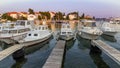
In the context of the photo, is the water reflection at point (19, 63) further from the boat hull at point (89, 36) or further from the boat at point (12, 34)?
the boat hull at point (89, 36)

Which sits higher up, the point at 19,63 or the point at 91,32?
the point at 91,32

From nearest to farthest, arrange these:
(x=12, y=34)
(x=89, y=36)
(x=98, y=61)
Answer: (x=98, y=61)
(x=12, y=34)
(x=89, y=36)

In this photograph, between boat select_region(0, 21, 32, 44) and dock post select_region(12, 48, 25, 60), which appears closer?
dock post select_region(12, 48, 25, 60)

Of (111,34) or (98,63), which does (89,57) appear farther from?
(111,34)

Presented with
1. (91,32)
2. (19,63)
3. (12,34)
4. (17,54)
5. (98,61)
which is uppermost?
(12,34)

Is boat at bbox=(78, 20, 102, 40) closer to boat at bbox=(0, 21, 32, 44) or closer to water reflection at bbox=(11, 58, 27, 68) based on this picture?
boat at bbox=(0, 21, 32, 44)

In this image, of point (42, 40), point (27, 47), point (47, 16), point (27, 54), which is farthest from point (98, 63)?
point (47, 16)

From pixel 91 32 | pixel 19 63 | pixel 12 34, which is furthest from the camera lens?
pixel 91 32

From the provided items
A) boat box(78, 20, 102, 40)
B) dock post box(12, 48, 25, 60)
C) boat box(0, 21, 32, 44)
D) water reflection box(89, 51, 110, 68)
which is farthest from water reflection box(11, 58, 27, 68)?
boat box(78, 20, 102, 40)

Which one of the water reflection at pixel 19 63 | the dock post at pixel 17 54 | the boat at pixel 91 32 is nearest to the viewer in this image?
the water reflection at pixel 19 63

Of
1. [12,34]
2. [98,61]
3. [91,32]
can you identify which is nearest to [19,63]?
[98,61]

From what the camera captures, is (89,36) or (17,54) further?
(89,36)

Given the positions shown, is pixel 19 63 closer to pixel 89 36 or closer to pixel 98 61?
pixel 98 61

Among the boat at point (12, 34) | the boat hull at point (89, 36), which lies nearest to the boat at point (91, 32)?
the boat hull at point (89, 36)
